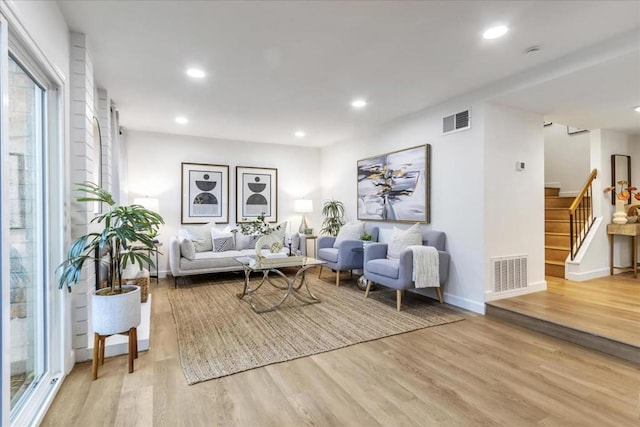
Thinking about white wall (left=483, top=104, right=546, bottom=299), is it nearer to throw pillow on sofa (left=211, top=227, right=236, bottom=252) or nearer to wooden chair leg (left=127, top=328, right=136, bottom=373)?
wooden chair leg (left=127, top=328, right=136, bottom=373)

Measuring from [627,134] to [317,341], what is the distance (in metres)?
6.14

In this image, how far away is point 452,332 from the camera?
3.07 meters

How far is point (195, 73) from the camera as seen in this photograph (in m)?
3.20

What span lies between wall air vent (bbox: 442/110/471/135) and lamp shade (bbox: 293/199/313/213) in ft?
10.0

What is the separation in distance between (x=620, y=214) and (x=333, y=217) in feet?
14.8

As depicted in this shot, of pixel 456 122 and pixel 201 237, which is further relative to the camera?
pixel 201 237

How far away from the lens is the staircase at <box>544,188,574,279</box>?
490 centimetres

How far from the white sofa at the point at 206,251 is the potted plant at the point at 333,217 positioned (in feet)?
2.20

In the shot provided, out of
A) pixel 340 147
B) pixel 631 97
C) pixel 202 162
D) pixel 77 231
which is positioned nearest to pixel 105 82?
pixel 77 231

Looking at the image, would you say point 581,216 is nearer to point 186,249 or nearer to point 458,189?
point 458,189

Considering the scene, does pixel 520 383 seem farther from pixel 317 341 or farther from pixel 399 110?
pixel 399 110

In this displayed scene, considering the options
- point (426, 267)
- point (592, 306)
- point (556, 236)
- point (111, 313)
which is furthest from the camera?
point (556, 236)

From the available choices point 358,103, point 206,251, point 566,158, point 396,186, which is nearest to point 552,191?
point 566,158

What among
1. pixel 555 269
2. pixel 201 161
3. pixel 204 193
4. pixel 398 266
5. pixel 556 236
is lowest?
Result: pixel 555 269
